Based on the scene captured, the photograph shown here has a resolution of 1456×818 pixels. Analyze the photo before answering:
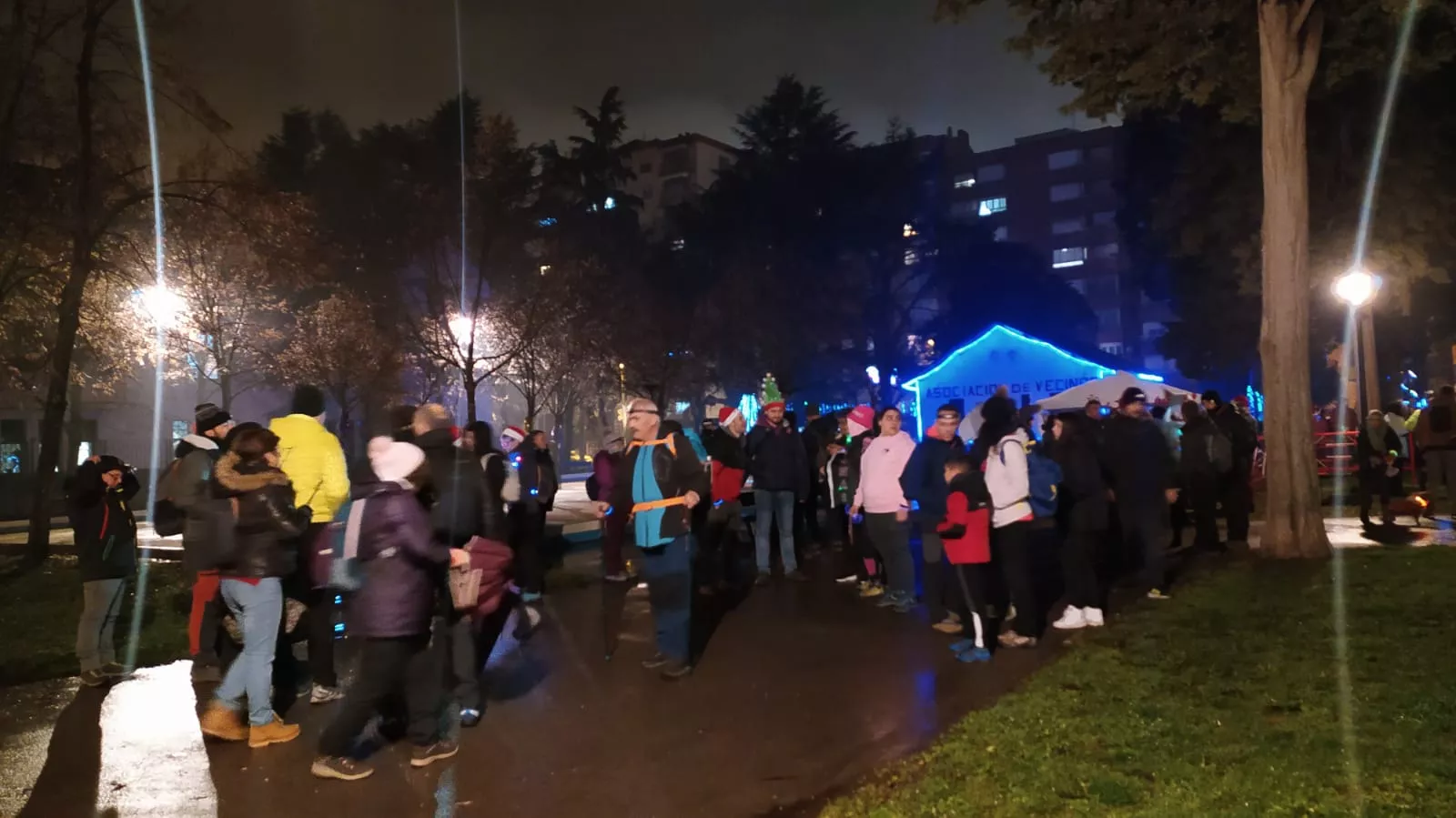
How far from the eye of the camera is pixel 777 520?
39.8ft

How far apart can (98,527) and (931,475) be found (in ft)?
20.1

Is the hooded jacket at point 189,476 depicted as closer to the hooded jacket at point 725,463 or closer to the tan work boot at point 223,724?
the tan work boot at point 223,724

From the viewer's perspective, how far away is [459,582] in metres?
6.38

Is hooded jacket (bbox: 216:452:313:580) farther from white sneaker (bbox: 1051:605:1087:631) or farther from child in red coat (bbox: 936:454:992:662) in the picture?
white sneaker (bbox: 1051:605:1087:631)

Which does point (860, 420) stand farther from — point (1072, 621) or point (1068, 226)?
point (1068, 226)

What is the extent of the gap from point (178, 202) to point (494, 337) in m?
12.7

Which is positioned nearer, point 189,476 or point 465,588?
point 465,588

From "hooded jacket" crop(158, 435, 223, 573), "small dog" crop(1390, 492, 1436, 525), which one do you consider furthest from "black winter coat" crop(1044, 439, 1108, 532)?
"small dog" crop(1390, 492, 1436, 525)

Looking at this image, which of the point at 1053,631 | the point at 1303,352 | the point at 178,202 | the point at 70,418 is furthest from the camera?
the point at 70,418

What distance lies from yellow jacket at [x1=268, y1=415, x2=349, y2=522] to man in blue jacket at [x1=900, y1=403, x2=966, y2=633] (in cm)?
430

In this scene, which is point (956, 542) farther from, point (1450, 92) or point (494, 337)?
point (494, 337)

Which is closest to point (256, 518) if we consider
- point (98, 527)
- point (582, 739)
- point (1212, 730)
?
point (582, 739)

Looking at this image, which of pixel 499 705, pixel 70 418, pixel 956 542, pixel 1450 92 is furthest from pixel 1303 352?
pixel 70 418

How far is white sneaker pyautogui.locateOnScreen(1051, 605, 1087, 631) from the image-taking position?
8750 mm
